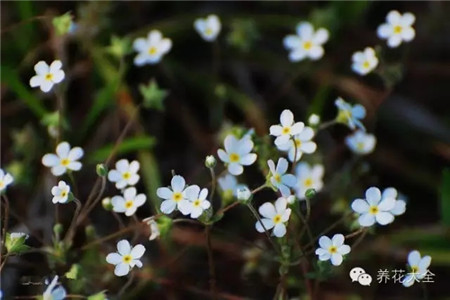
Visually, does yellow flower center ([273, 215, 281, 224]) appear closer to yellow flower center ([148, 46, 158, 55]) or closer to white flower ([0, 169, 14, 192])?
white flower ([0, 169, 14, 192])

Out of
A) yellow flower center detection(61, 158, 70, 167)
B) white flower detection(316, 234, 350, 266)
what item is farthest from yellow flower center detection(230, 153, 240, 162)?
yellow flower center detection(61, 158, 70, 167)

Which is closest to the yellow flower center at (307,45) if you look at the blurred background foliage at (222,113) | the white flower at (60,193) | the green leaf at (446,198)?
the blurred background foliage at (222,113)

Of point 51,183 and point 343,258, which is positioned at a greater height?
point 51,183

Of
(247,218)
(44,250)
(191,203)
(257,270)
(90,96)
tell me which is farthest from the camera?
(90,96)

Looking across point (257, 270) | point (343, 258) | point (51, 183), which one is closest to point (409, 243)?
point (257, 270)

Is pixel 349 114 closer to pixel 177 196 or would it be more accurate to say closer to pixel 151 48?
pixel 177 196

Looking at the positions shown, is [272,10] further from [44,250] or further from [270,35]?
[44,250]

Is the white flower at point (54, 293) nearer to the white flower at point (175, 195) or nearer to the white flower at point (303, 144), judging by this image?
the white flower at point (175, 195)
